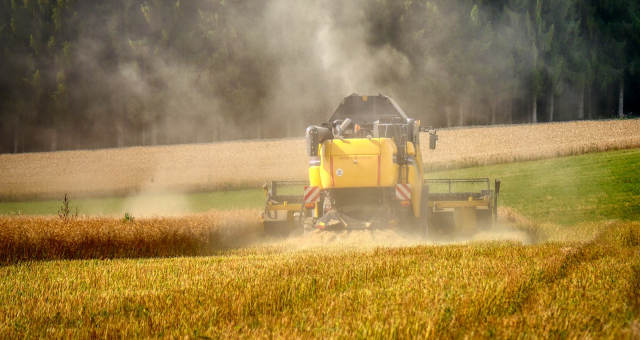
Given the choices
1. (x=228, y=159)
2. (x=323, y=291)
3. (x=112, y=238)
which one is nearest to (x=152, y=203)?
(x=228, y=159)

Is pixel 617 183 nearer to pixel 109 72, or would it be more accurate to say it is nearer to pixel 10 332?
pixel 10 332

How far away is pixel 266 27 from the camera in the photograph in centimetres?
2820

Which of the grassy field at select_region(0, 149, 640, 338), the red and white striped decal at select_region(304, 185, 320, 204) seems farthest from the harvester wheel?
the red and white striped decal at select_region(304, 185, 320, 204)

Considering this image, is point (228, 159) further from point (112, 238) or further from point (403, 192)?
point (403, 192)

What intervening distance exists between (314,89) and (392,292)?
1854 centimetres

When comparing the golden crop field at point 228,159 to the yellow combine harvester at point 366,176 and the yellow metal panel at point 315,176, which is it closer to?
the yellow combine harvester at point 366,176

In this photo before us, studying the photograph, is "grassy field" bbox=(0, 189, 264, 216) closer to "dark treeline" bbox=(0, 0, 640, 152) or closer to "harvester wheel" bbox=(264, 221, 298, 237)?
"dark treeline" bbox=(0, 0, 640, 152)

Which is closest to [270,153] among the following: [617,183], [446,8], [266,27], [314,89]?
[266,27]

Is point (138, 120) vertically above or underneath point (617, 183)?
above

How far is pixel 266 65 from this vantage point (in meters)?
28.9

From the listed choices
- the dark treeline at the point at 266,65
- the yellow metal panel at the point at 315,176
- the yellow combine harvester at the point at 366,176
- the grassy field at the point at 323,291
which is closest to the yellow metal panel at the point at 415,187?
the yellow combine harvester at the point at 366,176

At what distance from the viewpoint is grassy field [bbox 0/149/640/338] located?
4.65m

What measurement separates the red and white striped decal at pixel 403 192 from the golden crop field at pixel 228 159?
15032mm

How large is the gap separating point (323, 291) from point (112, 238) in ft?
21.4
